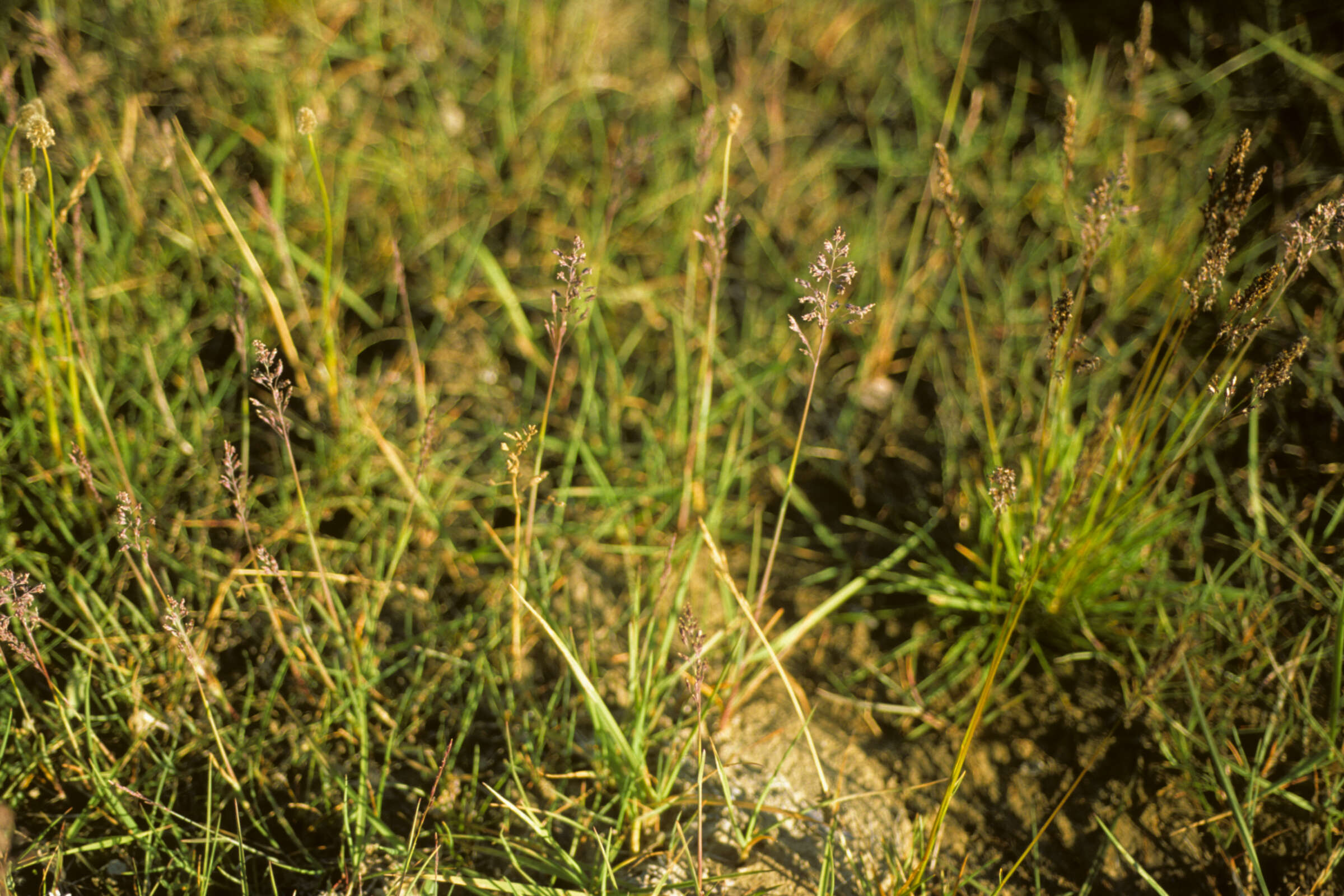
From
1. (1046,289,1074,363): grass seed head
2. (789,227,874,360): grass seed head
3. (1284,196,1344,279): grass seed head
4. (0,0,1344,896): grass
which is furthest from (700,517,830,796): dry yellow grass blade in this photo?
(1284,196,1344,279): grass seed head

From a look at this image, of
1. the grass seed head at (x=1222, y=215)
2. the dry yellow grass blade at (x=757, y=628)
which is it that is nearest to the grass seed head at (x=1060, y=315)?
the grass seed head at (x=1222, y=215)

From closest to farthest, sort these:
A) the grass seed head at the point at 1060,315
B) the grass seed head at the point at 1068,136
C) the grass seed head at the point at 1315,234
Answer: the grass seed head at the point at 1315,234, the grass seed head at the point at 1060,315, the grass seed head at the point at 1068,136

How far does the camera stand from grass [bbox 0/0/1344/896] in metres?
1.51

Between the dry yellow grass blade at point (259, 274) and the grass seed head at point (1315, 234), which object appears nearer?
the grass seed head at point (1315, 234)

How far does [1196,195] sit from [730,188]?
136 cm

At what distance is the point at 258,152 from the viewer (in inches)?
99.3

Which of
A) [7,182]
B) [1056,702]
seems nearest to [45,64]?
[7,182]

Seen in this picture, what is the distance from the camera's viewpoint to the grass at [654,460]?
1.51 m

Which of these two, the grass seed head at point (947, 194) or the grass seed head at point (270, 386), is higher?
the grass seed head at point (947, 194)

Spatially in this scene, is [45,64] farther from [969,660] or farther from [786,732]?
[969,660]

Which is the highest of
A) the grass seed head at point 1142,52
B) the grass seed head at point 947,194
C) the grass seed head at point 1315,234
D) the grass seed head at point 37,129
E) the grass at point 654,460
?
the grass seed head at point 1142,52

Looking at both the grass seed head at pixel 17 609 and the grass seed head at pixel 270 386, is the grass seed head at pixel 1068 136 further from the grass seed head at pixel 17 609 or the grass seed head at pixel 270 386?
the grass seed head at pixel 17 609

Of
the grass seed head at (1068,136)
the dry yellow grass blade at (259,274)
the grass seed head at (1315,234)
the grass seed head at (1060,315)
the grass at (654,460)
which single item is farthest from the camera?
the dry yellow grass blade at (259,274)

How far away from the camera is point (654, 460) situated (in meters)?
2.09
